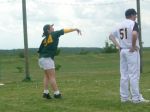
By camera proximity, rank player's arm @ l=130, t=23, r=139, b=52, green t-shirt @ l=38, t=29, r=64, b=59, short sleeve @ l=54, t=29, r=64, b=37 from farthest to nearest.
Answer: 1. green t-shirt @ l=38, t=29, r=64, b=59
2. short sleeve @ l=54, t=29, r=64, b=37
3. player's arm @ l=130, t=23, r=139, b=52

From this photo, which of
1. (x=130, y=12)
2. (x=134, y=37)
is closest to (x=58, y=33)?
(x=130, y=12)

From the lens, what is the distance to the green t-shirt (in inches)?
551

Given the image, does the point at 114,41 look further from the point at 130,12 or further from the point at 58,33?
the point at 58,33

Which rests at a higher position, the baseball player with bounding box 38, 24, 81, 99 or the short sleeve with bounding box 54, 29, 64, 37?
the short sleeve with bounding box 54, 29, 64, 37

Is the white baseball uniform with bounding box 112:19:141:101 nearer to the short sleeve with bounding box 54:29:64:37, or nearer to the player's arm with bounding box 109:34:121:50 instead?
the player's arm with bounding box 109:34:121:50

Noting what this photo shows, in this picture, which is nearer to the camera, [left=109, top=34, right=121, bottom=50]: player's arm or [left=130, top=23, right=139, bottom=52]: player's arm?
[left=130, top=23, right=139, bottom=52]: player's arm

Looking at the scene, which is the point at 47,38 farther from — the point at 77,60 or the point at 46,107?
the point at 77,60

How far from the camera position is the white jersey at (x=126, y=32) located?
1250 cm

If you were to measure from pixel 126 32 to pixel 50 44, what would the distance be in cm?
228

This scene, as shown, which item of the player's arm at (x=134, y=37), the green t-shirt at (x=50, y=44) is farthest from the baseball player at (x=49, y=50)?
the player's arm at (x=134, y=37)

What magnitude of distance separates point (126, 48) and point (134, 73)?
1.88ft

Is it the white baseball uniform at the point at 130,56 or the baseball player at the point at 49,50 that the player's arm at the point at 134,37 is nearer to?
the white baseball uniform at the point at 130,56

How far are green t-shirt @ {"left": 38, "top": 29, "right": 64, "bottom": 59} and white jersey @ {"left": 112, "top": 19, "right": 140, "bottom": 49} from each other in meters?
1.83

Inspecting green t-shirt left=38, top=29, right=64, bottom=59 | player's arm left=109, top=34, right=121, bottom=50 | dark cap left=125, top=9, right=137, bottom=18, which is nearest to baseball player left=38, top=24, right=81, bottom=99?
green t-shirt left=38, top=29, right=64, bottom=59
